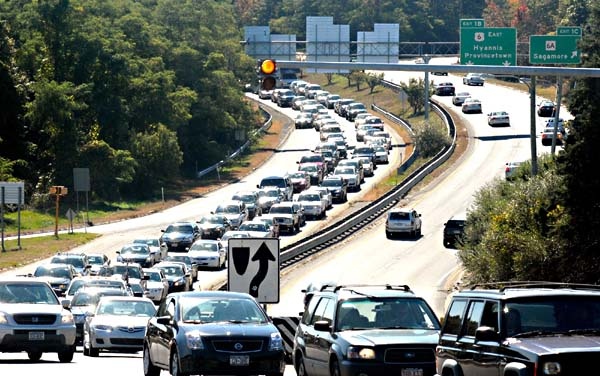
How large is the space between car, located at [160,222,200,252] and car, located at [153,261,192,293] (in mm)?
11023

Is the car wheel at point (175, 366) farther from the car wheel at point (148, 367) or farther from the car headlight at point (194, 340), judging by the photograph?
the car wheel at point (148, 367)

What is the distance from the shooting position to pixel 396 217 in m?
66.4

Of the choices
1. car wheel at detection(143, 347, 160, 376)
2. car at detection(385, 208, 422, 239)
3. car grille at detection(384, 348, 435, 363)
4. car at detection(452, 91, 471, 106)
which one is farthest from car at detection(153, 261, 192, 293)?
car at detection(452, 91, 471, 106)

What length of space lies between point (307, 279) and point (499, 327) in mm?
40126

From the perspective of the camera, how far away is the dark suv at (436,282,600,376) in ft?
47.2

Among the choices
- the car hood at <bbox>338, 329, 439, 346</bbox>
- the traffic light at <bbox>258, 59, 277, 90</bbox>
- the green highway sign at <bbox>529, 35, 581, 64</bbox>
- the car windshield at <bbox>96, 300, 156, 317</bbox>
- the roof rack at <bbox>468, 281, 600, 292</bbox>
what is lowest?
the car windshield at <bbox>96, 300, 156, 317</bbox>

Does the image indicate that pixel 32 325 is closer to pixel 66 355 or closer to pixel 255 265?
pixel 66 355

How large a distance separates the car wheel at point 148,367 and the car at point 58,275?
2100 centimetres

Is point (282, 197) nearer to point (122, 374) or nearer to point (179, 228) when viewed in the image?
point (179, 228)

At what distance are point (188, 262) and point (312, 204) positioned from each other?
19480 mm

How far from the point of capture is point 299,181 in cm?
8494

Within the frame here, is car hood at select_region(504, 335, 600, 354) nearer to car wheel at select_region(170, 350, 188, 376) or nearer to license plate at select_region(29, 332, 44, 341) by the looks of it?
car wheel at select_region(170, 350, 188, 376)

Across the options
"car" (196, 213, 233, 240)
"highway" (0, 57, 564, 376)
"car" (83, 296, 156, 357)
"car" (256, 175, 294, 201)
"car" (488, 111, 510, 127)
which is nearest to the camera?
"car" (83, 296, 156, 357)

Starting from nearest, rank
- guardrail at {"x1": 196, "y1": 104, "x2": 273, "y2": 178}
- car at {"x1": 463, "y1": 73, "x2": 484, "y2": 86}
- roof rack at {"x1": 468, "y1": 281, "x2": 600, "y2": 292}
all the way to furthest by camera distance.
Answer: roof rack at {"x1": 468, "y1": 281, "x2": 600, "y2": 292} → guardrail at {"x1": 196, "y1": 104, "x2": 273, "y2": 178} → car at {"x1": 463, "y1": 73, "x2": 484, "y2": 86}
